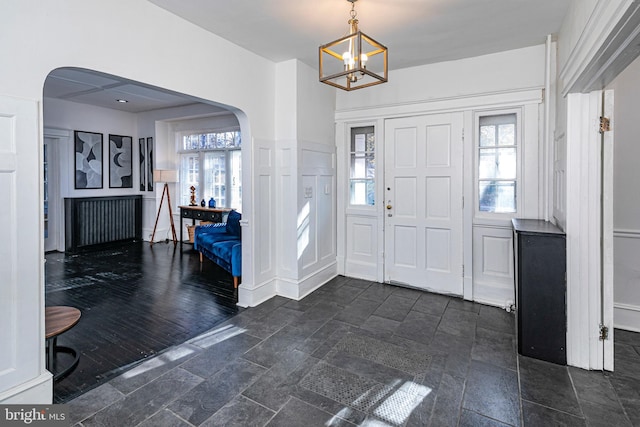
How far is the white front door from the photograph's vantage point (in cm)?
384

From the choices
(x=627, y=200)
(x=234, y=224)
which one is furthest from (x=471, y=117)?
(x=234, y=224)

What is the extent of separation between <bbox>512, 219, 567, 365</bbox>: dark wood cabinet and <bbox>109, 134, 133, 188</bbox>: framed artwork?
286 inches

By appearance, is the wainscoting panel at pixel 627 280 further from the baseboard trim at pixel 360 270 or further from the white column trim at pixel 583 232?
the baseboard trim at pixel 360 270

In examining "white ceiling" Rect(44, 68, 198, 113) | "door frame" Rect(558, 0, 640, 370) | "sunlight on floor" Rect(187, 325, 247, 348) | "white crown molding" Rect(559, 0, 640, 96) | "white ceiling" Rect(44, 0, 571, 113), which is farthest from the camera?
"white ceiling" Rect(44, 68, 198, 113)

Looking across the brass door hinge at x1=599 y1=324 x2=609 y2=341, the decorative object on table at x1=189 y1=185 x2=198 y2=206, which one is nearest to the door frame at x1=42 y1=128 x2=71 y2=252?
the decorative object on table at x1=189 y1=185 x2=198 y2=206

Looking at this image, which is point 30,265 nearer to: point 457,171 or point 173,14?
point 173,14

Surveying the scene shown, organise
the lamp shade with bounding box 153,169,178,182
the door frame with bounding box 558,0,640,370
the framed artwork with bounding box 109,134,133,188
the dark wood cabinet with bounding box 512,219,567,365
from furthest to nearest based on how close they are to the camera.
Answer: the framed artwork with bounding box 109,134,133,188
the lamp shade with bounding box 153,169,178,182
the dark wood cabinet with bounding box 512,219,567,365
the door frame with bounding box 558,0,640,370

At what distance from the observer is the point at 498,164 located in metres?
3.64

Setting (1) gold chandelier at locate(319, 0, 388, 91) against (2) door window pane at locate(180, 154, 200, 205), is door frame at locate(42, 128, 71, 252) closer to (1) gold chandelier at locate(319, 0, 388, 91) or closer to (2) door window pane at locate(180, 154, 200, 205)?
(2) door window pane at locate(180, 154, 200, 205)

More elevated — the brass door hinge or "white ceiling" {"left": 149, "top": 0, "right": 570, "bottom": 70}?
"white ceiling" {"left": 149, "top": 0, "right": 570, "bottom": 70}

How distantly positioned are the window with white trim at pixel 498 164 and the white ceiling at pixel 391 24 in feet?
2.58

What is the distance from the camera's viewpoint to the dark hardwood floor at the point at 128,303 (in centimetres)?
252

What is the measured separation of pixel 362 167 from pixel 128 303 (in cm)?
324

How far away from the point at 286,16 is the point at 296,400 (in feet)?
9.47
